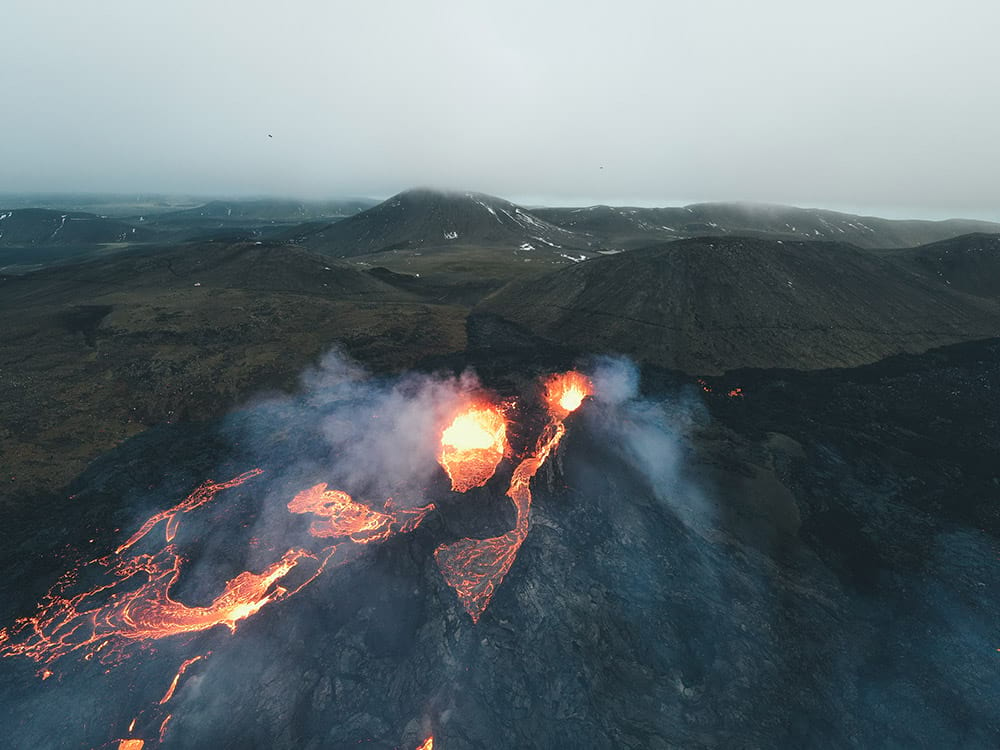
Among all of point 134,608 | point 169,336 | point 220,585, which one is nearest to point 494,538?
point 220,585

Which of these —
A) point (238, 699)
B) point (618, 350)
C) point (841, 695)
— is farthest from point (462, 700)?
point (618, 350)

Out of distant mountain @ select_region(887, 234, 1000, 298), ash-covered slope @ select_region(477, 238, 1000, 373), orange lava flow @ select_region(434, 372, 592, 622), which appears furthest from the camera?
distant mountain @ select_region(887, 234, 1000, 298)

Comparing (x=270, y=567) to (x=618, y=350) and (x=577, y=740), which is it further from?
(x=618, y=350)

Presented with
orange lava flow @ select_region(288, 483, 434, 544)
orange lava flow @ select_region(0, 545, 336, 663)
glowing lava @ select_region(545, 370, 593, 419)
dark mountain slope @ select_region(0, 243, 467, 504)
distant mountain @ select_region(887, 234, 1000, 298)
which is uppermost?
distant mountain @ select_region(887, 234, 1000, 298)

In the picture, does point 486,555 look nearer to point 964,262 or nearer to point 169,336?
point 169,336

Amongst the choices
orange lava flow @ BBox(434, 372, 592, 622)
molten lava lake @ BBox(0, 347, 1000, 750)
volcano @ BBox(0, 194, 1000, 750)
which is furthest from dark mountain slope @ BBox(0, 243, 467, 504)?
orange lava flow @ BBox(434, 372, 592, 622)

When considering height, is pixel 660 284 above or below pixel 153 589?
above

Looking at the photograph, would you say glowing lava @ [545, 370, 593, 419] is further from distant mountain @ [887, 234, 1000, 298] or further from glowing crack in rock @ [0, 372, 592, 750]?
distant mountain @ [887, 234, 1000, 298]
